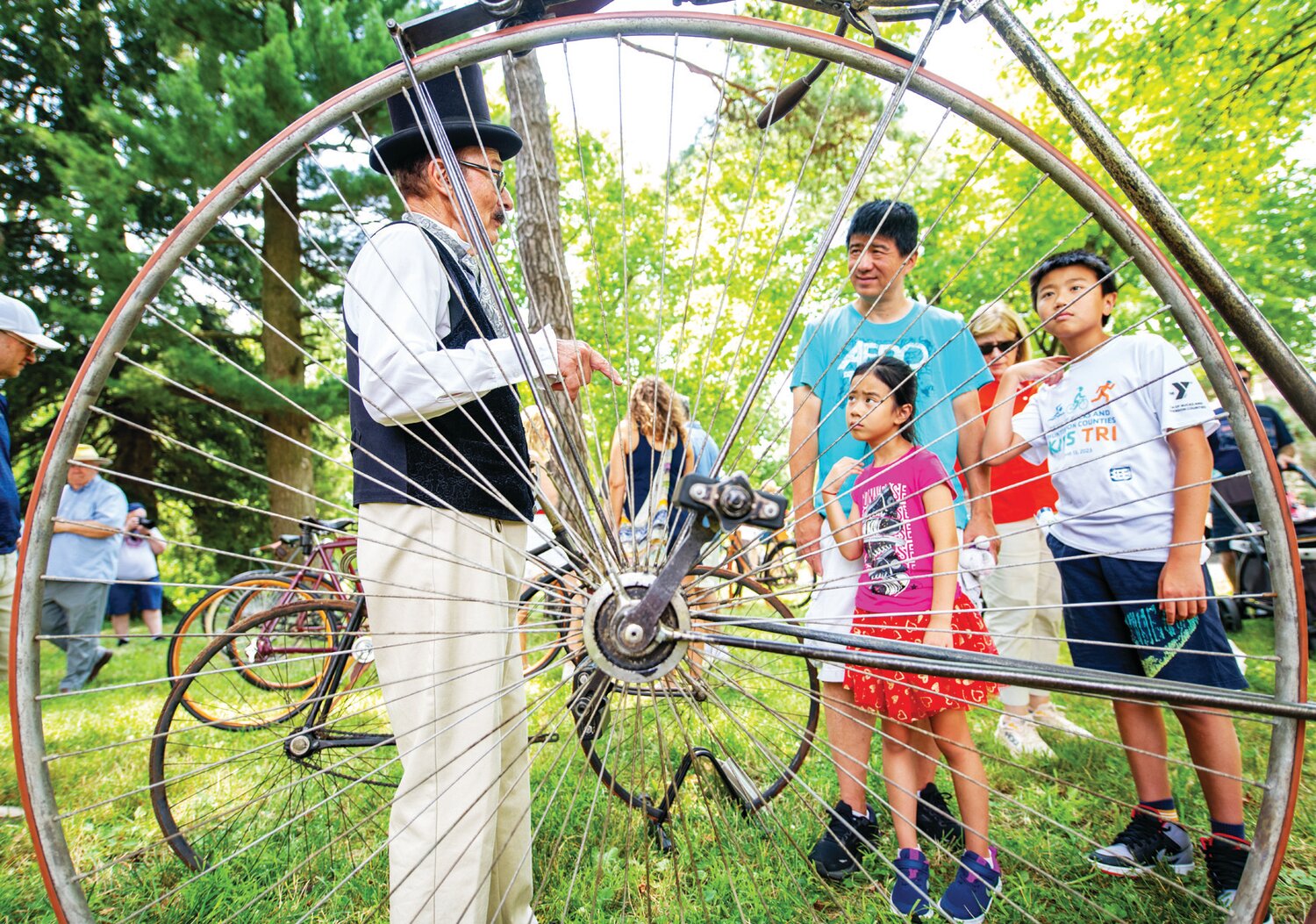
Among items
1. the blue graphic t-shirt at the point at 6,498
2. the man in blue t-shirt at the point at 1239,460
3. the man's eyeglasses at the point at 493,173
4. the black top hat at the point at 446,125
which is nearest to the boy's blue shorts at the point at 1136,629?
the man's eyeglasses at the point at 493,173

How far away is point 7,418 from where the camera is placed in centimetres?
311

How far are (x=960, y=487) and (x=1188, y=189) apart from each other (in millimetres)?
5414

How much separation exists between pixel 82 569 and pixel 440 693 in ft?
16.9

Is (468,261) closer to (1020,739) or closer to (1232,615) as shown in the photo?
(1020,739)

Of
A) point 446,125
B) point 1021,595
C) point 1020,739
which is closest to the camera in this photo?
point 446,125

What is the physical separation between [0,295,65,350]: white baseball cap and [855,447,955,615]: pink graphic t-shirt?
273cm

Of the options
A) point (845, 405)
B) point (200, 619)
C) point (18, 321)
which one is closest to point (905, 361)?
point (845, 405)

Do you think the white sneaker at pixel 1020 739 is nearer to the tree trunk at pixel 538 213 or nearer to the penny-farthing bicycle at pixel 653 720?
the penny-farthing bicycle at pixel 653 720

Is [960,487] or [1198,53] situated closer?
[960,487]

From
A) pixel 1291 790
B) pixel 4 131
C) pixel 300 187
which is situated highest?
pixel 4 131

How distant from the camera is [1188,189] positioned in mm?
6242

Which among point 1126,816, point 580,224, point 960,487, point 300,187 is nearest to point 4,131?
point 300,187

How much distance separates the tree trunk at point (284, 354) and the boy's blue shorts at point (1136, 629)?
8.07 metres

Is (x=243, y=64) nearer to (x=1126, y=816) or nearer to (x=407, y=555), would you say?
(x=407, y=555)
